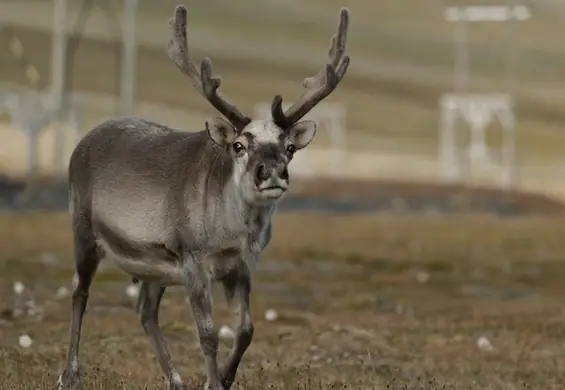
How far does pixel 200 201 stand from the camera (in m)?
13.1

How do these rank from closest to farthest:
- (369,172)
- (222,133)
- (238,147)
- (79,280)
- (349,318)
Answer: (238,147) → (222,133) → (79,280) → (349,318) → (369,172)

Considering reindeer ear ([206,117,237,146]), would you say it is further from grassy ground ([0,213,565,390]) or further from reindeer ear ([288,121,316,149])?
grassy ground ([0,213,565,390])

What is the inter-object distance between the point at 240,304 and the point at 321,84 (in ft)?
5.72

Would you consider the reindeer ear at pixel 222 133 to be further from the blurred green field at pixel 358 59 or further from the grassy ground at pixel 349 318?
the blurred green field at pixel 358 59

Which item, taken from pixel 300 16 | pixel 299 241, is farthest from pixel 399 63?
pixel 299 241

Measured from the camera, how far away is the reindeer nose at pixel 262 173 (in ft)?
40.3

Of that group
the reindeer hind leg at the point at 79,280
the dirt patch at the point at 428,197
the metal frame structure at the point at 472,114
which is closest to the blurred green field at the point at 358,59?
the metal frame structure at the point at 472,114

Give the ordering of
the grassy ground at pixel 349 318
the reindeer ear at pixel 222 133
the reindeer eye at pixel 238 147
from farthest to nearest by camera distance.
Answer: the grassy ground at pixel 349 318 → the reindeer ear at pixel 222 133 → the reindeer eye at pixel 238 147

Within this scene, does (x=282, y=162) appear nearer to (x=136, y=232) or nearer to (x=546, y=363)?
(x=136, y=232)

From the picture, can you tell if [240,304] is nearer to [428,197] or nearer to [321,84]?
[321,84]

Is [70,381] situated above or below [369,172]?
above

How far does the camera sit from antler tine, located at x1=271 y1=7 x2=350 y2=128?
42.2 feet

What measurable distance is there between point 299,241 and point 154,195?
25561 mm

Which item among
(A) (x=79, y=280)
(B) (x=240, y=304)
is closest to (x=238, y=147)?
(B) (x=240, y=304)
